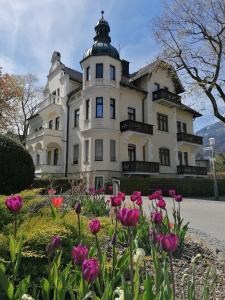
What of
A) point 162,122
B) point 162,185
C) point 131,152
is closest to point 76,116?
point 131,152

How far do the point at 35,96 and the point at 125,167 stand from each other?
23.2 metres

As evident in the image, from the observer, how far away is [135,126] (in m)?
29.0

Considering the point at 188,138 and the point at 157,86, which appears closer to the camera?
the point at 157,86

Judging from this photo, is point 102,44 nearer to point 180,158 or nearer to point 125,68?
point 125,68

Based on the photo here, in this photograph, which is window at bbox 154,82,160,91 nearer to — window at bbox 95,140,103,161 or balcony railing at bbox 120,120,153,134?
balcony railing at bbox 120,120,153,134

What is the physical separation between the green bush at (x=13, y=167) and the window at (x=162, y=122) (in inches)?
844

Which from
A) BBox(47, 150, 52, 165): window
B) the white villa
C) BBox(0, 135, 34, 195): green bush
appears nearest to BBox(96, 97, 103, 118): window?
the white villa

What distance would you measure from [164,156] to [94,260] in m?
31.5

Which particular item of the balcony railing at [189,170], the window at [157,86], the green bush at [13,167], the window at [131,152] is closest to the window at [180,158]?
the balcony railing at [189,170]

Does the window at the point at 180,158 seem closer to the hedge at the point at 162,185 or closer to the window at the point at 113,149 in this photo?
the hedge at the point at 162,185

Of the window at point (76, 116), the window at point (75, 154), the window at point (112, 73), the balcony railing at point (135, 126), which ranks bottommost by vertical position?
the window at point (75, 154)

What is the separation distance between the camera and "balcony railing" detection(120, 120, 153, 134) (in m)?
28.6

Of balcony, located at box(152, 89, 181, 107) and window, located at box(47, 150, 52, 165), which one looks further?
window, located at box(47, 150, 52, 165)

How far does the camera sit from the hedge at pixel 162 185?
74.2ft
